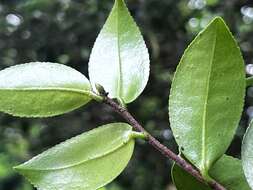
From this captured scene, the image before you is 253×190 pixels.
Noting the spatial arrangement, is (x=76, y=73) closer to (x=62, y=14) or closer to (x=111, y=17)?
(x=111, y=17)

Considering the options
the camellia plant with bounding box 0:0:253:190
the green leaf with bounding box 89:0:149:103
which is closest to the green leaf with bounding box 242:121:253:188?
the camellia plant with bounding box 0:0:253:190

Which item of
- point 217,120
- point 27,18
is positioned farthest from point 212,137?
point 27,18

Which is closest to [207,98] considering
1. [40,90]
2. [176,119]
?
[176,119]

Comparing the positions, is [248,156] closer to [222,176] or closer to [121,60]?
[222,176]

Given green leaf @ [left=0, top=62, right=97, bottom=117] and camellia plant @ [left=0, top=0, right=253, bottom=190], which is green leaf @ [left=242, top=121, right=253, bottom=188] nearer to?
camellia plant @ [left=0, top=0, right=253, bottom=190]

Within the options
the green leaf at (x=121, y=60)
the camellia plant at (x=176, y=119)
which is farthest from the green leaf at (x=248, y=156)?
the green leaf at (x=121, y=60)

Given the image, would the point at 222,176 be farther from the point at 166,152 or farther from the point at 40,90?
the point at 40,90
